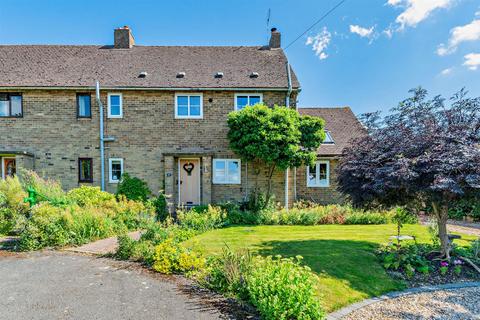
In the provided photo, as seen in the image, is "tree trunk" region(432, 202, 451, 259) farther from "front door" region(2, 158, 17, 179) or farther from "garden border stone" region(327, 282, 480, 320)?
"front door" region(2, 158, 17, 179)

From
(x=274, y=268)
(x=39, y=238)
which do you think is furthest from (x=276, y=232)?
(x=39, y=238)

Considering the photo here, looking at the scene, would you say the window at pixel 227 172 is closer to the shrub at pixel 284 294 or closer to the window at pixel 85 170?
the window at pixel 85 170

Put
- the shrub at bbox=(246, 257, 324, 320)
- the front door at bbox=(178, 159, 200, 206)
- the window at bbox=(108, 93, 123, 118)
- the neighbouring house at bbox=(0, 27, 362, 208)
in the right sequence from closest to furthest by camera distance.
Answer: the shrub at bbox=(246, 257, 324, 320)
the neighbouring house at bbox=(0, 27, 362, 208)
the window at bbox=(108, 93, 123, 118)
the front door at bbox=(178, 159, 200, 206)

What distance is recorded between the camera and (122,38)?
572 inches

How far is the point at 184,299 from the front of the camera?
13.9 ft

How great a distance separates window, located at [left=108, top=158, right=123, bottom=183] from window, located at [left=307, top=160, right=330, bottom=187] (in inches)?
370

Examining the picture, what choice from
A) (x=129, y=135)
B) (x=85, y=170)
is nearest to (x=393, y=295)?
(x=129, y=135)

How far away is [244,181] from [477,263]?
8.32 metres

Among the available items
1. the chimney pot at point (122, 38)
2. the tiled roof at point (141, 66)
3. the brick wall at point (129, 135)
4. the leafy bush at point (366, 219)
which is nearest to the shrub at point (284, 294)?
the leafy bush at point (366, 219)

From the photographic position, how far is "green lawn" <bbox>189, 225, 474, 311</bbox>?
4430 millimetres

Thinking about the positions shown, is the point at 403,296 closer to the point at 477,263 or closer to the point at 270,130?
the point at 477,263

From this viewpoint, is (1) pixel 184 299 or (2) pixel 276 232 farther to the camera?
(2) pixel 276 232

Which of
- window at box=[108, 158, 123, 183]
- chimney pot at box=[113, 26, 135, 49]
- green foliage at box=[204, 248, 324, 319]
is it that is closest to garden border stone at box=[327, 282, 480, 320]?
green foliage at box=[204, 248, 324, 319]

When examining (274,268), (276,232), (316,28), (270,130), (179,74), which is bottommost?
(276,232)
